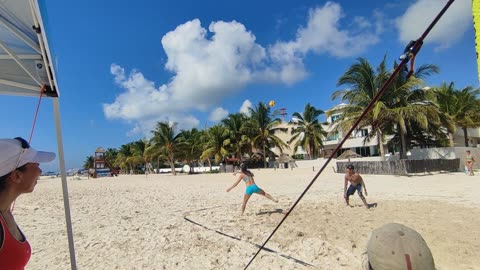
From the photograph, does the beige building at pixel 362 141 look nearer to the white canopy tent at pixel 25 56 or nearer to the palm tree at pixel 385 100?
the palm tree at pixel 385 100

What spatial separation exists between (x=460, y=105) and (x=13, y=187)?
1294 inches

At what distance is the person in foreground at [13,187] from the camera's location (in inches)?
60.7

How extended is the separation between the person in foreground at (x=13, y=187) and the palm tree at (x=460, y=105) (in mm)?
31018

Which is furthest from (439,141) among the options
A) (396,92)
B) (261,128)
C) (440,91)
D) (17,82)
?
(17,82)

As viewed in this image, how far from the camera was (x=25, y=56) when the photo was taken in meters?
3.48

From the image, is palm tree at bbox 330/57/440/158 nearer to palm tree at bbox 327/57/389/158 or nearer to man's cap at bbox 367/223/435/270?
palm tree at bbox 327/57/389/158

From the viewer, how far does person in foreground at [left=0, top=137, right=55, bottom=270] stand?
60.7 inches

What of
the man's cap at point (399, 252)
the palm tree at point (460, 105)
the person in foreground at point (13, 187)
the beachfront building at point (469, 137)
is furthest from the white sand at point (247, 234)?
the beachfront building at point (469, 137)

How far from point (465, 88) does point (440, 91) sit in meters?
2.72

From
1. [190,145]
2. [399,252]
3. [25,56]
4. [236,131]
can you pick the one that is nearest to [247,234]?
[399,252]

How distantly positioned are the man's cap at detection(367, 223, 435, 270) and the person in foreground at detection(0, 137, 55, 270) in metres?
2.22

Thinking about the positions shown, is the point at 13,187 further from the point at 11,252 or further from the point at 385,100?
the point at 385,100

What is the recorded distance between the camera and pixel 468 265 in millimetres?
4242

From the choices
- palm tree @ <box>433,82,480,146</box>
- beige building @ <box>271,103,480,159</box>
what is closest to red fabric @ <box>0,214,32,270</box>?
beige building @ <box>271,103,480,159</box>
